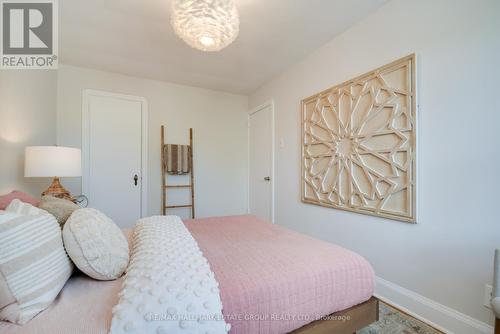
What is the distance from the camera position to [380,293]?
5.81 ft

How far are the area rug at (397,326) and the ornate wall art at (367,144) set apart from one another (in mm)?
650

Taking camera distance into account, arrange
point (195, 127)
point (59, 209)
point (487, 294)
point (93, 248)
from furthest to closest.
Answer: point (195, 127), point (487, 294), point (59, 209), point (93, 248)

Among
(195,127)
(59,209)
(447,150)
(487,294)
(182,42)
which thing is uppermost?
(182,42)

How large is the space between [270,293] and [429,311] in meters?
1.34

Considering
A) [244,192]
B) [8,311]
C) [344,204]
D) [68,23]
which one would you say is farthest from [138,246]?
[244,192]

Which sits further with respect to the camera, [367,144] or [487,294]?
[367,144]

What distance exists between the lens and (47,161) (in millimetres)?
1788

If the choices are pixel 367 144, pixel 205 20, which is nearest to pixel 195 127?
pixel 205 20

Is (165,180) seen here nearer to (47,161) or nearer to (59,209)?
(47,161)

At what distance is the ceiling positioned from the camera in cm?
174

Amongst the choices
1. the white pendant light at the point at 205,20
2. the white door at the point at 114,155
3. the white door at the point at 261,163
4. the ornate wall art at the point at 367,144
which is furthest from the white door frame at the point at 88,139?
the ornate wall art at the point at 367,144

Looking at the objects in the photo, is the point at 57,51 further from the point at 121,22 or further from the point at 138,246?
the point at 138,246

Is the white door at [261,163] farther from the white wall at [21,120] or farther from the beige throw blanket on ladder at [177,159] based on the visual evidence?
the white wall at [21,120]

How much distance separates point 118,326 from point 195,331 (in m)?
0.21
